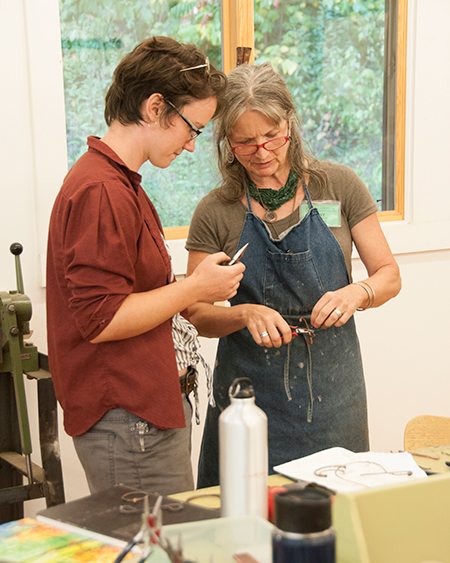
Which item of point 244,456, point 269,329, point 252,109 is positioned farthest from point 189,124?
point 244,456

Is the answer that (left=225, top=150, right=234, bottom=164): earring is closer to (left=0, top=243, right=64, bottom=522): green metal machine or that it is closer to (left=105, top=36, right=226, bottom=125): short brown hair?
(left=105, top=36, right=226, bottom=125): short brown hair

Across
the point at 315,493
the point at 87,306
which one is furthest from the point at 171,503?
the point at 315,493

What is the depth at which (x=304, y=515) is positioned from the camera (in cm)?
109

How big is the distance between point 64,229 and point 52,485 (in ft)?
3.54

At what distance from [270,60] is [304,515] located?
2842 millimetres

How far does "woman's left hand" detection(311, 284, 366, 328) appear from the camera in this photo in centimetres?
223

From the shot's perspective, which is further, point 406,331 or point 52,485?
point 406,331

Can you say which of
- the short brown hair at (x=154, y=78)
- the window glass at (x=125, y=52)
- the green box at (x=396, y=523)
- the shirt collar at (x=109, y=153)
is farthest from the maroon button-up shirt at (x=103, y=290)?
the window glass at (x=125, y=52)

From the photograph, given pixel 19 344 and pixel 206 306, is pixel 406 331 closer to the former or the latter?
pixel 206 306

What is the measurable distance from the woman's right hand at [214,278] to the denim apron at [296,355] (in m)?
0.43

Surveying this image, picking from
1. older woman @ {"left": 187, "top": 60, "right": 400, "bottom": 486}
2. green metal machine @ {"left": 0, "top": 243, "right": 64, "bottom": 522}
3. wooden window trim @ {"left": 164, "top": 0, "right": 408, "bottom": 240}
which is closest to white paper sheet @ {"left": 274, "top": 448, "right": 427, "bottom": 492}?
older woman @ {"left": 187, "top": 60, "right": 400, "bottom": 486}

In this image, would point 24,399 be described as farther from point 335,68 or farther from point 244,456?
point 335,68

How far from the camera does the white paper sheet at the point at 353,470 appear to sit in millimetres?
1725

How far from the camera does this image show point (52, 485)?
8.45ft
